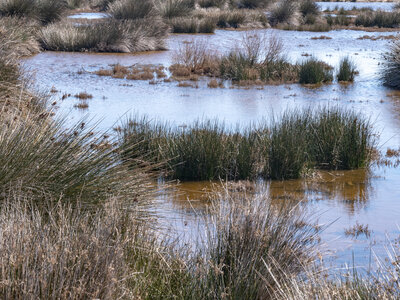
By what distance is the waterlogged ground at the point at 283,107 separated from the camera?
25.8ft

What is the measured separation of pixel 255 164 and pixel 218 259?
17.7ft

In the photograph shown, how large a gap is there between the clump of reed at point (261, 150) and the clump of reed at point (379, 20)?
36558 mm

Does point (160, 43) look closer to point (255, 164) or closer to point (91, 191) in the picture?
point (255, 164)

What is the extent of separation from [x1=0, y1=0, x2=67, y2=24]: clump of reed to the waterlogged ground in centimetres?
401

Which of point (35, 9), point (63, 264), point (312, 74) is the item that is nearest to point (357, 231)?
point (63, 264)

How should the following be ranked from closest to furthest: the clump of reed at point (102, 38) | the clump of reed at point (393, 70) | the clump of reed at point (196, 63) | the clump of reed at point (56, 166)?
the clump of reed at point (56, 166) → the clump of reed at point (393, 70) → the clump of reed at point (196, 63) → the clump of reed at point (102, 38)

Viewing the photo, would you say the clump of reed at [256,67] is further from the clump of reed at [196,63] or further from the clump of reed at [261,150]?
the clump of reed at [261,150]

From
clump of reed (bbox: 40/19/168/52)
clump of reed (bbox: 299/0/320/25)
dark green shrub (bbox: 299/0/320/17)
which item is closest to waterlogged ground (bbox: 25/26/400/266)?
clump of reed (bbox: 40/19/168/52)

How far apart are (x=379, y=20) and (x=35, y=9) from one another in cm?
2638

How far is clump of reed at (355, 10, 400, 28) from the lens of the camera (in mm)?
44625

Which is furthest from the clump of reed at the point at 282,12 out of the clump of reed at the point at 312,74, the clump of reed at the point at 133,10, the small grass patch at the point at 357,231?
the small grass patch at the point at 357,231

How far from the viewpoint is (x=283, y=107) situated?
1581 centimetres

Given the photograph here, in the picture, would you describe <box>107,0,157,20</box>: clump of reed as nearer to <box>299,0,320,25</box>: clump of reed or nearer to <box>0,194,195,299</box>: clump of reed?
<box>299,0,320,25</box>: clump of reed

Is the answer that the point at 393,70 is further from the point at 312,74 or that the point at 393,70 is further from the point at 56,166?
the point at 56,166
